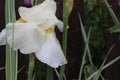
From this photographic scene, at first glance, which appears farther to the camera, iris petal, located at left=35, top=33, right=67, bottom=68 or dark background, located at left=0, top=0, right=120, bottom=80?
dark background, located at left=0, top=0, right=120, bottom=80

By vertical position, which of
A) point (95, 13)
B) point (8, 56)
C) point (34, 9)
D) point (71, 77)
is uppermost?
point (34, 9)

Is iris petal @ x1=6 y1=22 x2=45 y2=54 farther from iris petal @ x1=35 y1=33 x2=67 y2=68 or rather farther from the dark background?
the dark background

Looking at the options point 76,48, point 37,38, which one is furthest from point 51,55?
point 76,48

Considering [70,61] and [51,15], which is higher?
[51,15]

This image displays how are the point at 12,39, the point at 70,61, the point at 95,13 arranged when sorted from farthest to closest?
the point at 95,13 < the point at 70,61 < the point at 12,39

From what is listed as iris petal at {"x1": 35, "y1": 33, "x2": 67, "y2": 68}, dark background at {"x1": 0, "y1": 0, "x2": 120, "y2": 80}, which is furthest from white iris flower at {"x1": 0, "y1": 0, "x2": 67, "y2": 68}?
dark background at {"x1": 0, "y1": 0, "x2": 120, "y2": 80}

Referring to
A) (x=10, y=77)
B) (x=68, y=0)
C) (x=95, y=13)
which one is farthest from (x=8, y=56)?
(x=95, y=13)

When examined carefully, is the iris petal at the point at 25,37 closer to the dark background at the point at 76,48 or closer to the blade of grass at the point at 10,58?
the blade of grass at the point at 10,58

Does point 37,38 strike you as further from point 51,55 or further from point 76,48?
point 76,48

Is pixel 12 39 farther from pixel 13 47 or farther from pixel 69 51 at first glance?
pixel 69 51
